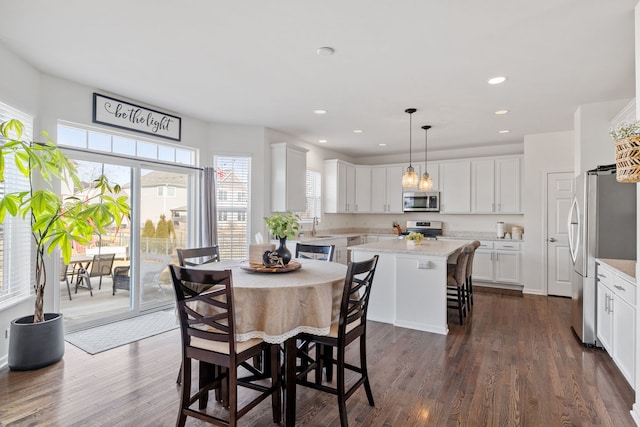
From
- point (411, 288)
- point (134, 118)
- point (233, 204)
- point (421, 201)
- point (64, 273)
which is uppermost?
point (134, 118)

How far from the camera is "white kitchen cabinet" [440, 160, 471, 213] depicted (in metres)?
6.57

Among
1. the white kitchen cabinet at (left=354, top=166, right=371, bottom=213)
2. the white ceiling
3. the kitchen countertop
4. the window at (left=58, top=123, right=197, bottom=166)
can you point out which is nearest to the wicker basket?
the kitchen countertop

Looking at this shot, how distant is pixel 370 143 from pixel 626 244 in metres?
4.20

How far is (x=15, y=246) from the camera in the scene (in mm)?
3064

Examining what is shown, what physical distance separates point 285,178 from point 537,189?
406 centimetres

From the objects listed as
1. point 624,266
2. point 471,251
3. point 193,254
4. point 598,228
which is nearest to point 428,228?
point 471,251

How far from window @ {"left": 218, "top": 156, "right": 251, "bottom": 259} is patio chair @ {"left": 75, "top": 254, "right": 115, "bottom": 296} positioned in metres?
1.46

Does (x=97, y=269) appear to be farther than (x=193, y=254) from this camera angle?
Yes

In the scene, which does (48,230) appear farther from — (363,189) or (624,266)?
(363,189)

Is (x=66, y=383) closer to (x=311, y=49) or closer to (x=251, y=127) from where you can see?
(x=311, y=49)

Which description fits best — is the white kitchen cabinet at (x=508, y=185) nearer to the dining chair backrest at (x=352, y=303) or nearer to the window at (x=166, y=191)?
the dining chair backrest at (x=352, y=303)

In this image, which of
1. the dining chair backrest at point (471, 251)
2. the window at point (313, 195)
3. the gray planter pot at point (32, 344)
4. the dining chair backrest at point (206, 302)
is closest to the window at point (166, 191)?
the gray planter pot at point (32, 344)

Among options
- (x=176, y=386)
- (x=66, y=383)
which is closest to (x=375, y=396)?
(x=176, y=386)

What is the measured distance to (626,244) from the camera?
3133 mm
